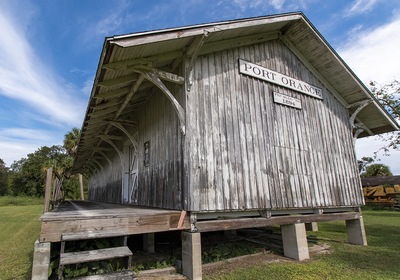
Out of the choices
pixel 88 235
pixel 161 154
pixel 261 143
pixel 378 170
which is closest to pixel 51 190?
pixel 161 154

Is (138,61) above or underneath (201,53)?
underneath

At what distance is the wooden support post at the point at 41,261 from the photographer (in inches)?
136

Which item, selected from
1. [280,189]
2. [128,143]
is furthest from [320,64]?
[128,143]

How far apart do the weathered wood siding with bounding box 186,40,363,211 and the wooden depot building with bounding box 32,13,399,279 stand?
0.03 m

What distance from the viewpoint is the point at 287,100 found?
7.11 meters

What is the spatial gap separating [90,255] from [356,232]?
24.7 feet

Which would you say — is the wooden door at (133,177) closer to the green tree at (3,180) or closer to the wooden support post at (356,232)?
the wooden support post at (356,232)


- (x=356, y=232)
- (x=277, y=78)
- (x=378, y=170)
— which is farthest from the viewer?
(x=378, y=170)

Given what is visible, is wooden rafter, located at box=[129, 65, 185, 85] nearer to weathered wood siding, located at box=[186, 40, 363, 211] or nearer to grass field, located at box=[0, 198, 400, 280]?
weathered wood siding, located at box=[186, 40, 363, 211]

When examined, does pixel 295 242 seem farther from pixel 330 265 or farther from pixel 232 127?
pixel 232 127

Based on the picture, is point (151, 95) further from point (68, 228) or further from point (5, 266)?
point (5, 266)

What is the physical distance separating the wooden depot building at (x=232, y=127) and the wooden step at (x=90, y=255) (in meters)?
0.37

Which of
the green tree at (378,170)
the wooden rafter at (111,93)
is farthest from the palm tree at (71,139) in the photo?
the green tree at (378,170)

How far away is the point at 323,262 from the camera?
586cm
